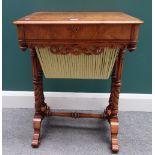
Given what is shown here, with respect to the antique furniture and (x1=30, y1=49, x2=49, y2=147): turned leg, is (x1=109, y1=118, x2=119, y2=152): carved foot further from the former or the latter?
(x1=30, y1=49, x2=49, y2=147): turned leg

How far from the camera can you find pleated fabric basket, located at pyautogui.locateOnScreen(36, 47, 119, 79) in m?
1.40

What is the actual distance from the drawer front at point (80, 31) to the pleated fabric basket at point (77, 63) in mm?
156

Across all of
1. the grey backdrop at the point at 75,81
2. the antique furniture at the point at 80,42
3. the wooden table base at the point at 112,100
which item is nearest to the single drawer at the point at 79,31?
the antique furniture at the point at 80,42

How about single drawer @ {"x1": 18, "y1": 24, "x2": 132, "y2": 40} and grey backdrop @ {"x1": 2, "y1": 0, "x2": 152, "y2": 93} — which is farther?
grey backdrop @ {"x1": 2, "y1": 0, "x2": 152, "y2": 93}

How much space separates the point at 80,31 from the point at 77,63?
0.31 m

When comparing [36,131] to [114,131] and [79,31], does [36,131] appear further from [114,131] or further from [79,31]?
[79,31]

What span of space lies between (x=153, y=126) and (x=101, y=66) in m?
0.62

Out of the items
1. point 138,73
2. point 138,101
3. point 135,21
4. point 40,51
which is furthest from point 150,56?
point 40,51

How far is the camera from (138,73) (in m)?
1.81

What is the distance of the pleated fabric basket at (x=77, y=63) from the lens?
54.9 inches

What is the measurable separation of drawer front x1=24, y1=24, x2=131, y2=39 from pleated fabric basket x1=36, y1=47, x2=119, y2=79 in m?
0.16

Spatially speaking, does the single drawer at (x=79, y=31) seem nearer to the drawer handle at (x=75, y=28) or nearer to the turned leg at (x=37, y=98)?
the drawer handle at (x=75, y=28)

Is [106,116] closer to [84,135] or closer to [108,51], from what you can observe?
[84,135]

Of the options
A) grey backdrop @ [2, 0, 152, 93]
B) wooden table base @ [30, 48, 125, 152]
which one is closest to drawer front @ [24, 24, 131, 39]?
wooden table base @ [30, 48, 125, 152]
